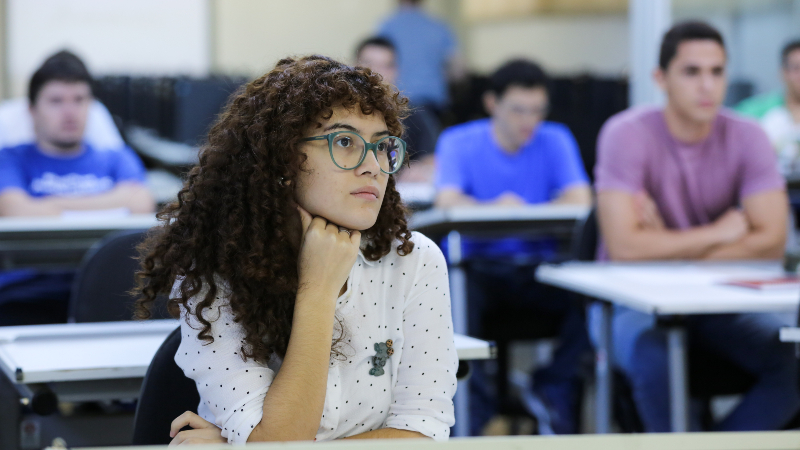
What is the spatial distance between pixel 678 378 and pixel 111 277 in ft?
4.24

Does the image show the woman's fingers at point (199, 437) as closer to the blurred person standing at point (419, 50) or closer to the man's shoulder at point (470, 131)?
the man's shoulder at point (470, 131)

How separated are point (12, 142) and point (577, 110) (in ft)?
16.1

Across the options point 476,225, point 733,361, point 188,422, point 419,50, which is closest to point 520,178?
point 476,225

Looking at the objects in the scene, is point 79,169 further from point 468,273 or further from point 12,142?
point 468,273

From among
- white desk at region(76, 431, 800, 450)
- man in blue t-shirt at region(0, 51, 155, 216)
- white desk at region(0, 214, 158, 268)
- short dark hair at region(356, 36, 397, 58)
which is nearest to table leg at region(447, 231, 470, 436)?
white desk at region(0, 214, 158, 268)

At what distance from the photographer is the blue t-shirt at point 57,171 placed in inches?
121

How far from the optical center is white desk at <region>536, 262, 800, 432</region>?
1.76 meters

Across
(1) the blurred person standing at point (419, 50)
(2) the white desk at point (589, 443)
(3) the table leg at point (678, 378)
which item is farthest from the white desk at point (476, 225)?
(1) the blurred person standing at point (419, 50)

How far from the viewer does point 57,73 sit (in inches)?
118

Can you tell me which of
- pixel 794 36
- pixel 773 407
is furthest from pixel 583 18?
pixel 773 407

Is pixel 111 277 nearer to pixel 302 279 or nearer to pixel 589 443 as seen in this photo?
pixel 302 279

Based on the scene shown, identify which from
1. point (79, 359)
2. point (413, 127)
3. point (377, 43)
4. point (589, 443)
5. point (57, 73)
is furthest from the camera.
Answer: point (377, 43)

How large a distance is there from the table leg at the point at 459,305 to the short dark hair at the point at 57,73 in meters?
1.44

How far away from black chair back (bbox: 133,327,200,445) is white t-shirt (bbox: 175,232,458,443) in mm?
52
